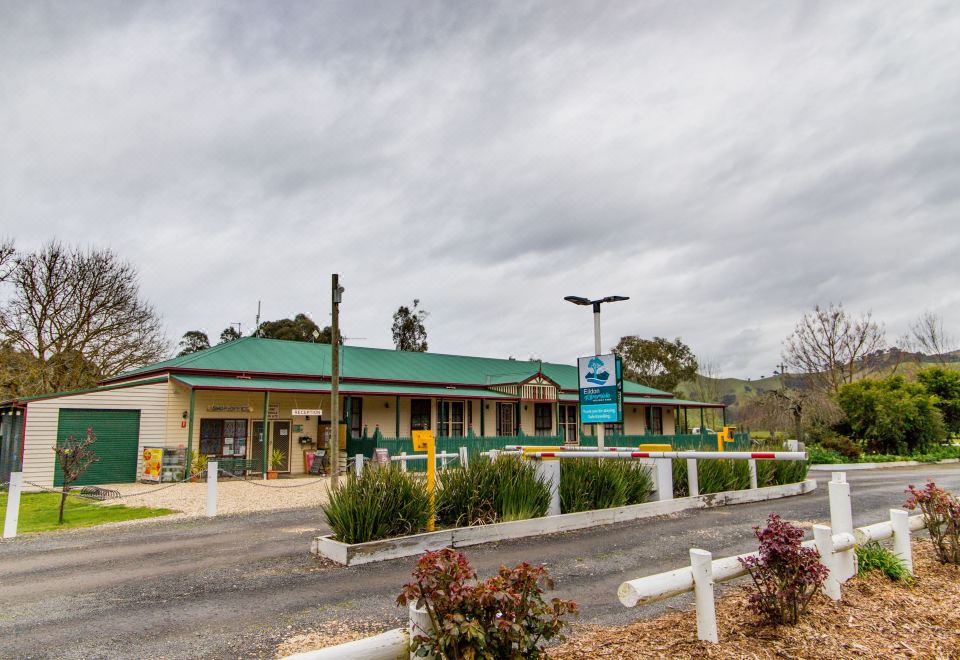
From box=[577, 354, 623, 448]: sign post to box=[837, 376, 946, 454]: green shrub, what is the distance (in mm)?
19294

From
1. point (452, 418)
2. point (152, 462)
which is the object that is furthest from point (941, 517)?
point (452, 418)

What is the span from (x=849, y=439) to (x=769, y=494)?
16.4m

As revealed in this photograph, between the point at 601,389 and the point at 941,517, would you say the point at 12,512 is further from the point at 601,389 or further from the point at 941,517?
the point at 941,517

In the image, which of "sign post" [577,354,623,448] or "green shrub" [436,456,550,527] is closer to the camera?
"green shrub" [436,456,550,527]

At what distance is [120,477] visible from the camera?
19.4 m

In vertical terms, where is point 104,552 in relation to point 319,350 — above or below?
below

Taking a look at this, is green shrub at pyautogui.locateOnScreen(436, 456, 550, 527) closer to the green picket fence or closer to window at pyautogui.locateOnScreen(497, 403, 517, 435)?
the green picket fence

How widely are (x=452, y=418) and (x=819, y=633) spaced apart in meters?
25.4

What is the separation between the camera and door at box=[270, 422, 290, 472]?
23016 mm

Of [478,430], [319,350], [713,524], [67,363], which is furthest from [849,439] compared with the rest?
[67,363]

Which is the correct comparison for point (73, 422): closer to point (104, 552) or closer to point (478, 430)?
point (104, 552)

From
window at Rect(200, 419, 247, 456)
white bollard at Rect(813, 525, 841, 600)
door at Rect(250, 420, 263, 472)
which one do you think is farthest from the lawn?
white bollard at Rect(813, 525, 841, 600)

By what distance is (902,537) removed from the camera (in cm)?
614

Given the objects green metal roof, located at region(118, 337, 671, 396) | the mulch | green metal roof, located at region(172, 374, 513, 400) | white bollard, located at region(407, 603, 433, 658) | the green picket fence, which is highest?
green metal roof, located at region(118, 337, 671, 396)
